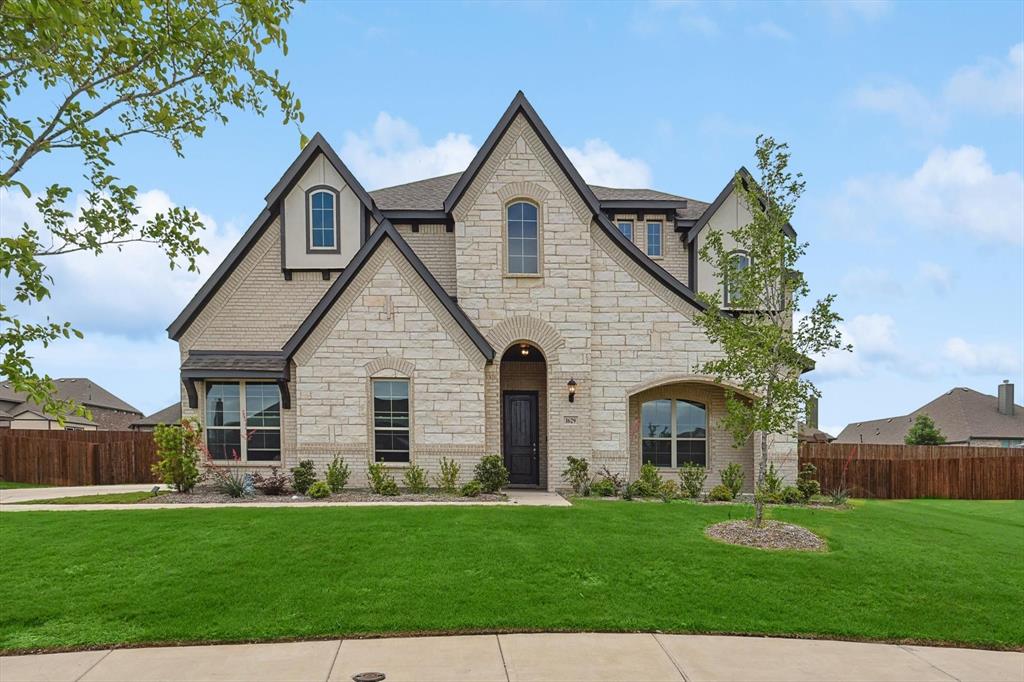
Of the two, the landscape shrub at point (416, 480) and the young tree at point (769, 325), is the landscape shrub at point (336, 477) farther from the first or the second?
the young tree at point (769, 325)

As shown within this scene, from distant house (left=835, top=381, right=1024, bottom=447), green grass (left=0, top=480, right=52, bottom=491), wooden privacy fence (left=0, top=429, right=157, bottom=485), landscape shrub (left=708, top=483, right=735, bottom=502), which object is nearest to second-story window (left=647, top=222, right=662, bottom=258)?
landscape shrub (left=708, top=483, right=735, bottom=502)

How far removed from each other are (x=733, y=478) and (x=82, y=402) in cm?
4599

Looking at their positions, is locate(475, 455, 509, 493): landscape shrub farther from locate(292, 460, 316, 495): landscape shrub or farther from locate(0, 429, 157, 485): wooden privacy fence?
locate(0, 429, 157, 485): wooden privacy fence

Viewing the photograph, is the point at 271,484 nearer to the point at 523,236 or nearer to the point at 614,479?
the point at 614,479

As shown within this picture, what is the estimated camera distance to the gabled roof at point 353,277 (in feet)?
50.4

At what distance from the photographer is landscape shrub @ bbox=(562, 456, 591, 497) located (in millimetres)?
15672

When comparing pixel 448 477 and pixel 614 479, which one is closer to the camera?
pixel 448 477

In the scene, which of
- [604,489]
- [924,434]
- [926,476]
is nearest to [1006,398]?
[924,434]

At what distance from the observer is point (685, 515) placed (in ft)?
40.0

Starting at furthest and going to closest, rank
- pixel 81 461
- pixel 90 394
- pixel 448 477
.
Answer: pixel 90 394, pixel 81 461, pixel 448 477

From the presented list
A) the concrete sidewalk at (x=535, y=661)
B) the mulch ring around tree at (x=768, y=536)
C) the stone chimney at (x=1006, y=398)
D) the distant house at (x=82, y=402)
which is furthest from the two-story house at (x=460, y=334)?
the stone chimney at (x=1006, y=398)

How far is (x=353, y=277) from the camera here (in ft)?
50.8

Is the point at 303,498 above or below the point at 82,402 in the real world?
below

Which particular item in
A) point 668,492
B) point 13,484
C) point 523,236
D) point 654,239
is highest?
point 654,239
